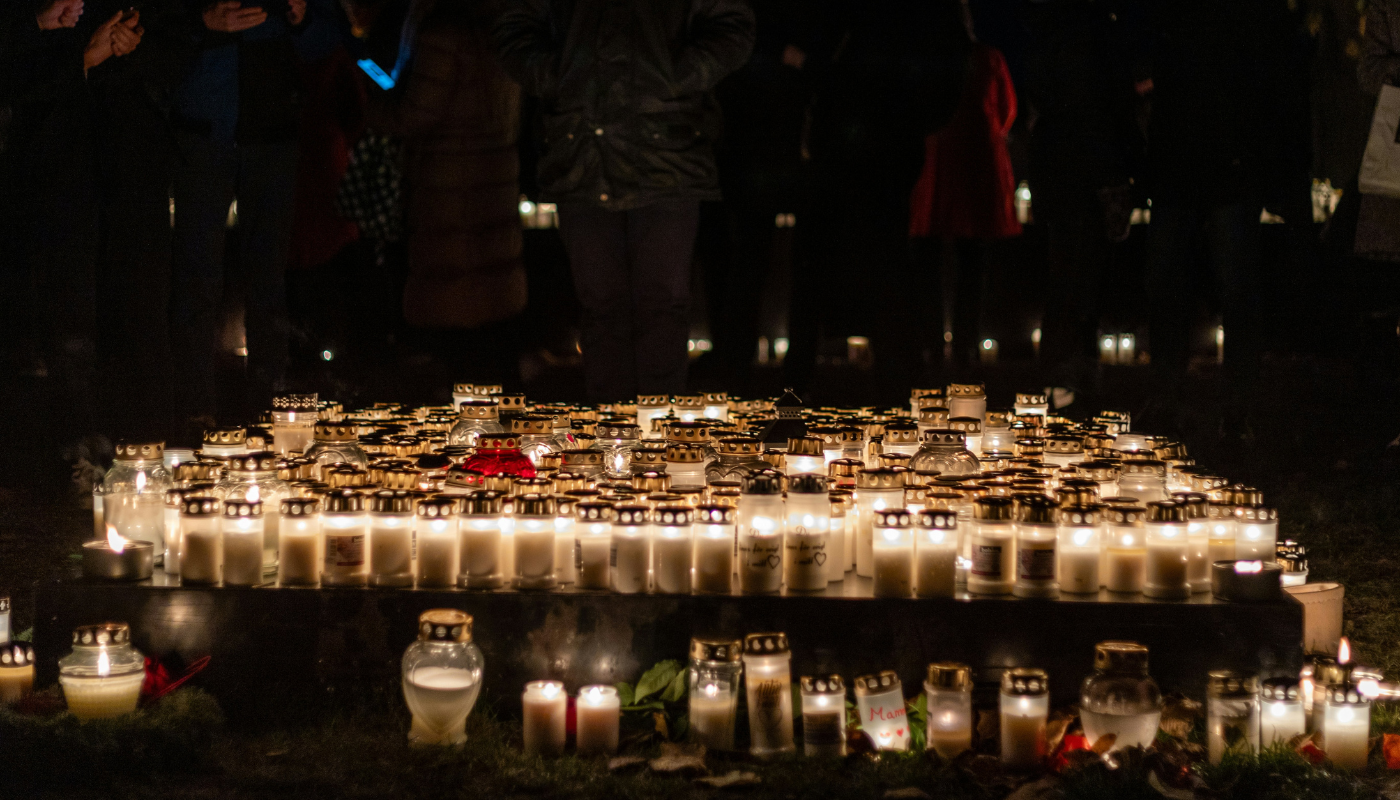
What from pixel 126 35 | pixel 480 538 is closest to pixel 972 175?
pixel 126 35

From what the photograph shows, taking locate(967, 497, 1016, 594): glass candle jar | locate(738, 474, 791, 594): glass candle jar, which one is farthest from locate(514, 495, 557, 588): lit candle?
locate(967, 497, 1016, 594): glass candle jar

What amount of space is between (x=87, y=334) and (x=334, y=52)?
7.59 ft

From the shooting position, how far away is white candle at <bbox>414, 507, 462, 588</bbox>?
9.98 feet

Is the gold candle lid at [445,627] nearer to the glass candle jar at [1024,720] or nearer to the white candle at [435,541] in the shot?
the white candle at [435,541]

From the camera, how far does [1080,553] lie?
299 centimetres

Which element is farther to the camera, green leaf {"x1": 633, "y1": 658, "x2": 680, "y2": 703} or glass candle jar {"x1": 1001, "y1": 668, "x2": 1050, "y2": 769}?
Answer: green leaf {"x1": 633, "y1": 658, "x2": 680, "y2": 703}

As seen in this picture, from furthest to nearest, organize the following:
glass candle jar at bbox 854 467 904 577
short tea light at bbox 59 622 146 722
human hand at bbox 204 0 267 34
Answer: human hand at bbox 204 0 267 34 < glass candle jar at bbox 854 467 904 577 < short tea light at bbox 59 622 146 722

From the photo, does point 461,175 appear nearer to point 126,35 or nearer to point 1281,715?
point 126,35

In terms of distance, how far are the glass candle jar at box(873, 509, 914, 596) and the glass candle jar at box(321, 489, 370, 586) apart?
116cm

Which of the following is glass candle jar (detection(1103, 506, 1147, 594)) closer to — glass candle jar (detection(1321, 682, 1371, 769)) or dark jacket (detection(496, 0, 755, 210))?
glass candle jar (detection(1321, 682, 1371, 769))

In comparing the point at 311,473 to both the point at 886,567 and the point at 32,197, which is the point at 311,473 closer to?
the point at 886,567

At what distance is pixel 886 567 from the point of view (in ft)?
9.81

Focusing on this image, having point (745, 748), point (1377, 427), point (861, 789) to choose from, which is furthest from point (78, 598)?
point (1377, 427)

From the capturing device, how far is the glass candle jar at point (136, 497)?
347cm
